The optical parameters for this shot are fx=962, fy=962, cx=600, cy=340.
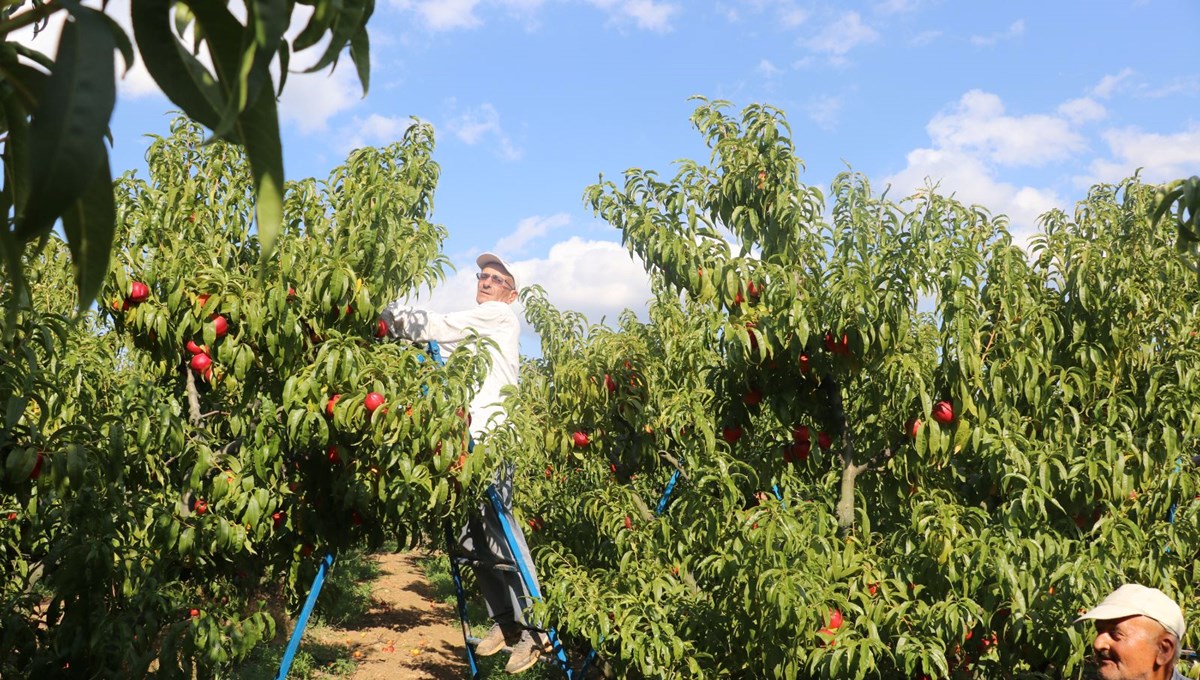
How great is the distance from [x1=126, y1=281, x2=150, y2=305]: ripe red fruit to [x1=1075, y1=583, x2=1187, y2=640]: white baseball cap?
383 cm

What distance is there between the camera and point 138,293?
424 centimetres

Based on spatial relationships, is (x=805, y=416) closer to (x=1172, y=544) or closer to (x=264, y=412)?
(x=1172, y=544)

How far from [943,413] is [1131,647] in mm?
1276

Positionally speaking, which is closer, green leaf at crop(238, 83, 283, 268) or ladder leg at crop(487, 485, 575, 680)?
green leaf at crop(238, 83, 283, 268)

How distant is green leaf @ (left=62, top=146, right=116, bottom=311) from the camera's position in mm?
702

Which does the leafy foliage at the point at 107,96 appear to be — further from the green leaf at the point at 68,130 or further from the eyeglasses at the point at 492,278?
the eyeglasses at the point at 492,278

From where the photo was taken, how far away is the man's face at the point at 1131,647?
2.72m

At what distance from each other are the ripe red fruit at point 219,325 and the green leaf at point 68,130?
3854 mm

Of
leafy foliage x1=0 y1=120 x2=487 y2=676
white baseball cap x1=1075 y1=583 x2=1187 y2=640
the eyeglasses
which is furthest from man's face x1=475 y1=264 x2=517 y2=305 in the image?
white baseball cap x1=1075 y1=583 x2=1187 y2=640

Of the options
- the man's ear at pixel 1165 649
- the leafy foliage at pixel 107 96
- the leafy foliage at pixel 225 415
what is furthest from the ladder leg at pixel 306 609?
the leafy foliage at pixel 107 96

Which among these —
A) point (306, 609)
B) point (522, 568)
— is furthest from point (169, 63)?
A: point (306, 609)

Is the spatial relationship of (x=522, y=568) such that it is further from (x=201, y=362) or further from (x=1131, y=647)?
(x=1131, y=647)

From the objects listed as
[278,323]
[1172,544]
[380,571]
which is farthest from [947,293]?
[380,571]

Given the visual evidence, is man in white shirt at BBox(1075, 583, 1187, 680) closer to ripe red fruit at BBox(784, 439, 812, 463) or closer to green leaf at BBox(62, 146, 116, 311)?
ripe red fruit at BBox(784, 439, 812, 463)
